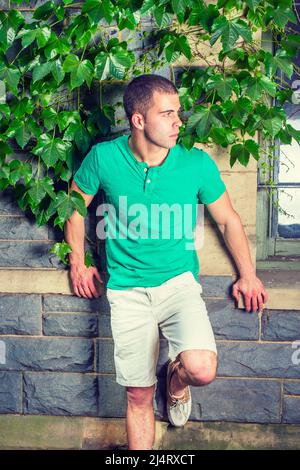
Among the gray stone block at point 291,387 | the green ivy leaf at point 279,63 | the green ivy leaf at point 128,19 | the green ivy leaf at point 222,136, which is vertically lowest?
the gray stone block at point 291,387

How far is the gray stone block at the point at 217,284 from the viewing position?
11.3ft

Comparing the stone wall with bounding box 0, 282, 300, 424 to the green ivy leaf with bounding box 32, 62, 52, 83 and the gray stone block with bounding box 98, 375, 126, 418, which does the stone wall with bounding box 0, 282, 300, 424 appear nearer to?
the gray stone block with bounding box 98, 375, 126, 418

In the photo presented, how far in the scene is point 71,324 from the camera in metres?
3.56

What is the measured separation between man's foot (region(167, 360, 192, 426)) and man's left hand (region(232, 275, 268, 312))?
1.55ft

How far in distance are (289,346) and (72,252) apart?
1152 mm

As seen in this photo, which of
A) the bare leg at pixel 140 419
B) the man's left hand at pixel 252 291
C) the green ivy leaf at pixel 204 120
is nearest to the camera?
the green ivy leaf at pixel 204 120

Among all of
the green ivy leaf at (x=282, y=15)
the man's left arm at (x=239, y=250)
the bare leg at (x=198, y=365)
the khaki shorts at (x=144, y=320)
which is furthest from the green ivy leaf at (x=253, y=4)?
the bare leg at (x=198, y=365)

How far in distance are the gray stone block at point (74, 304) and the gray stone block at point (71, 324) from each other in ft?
0.10

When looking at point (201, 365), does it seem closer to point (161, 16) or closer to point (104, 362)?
point (104, 362)

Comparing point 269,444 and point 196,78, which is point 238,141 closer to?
point 196,78

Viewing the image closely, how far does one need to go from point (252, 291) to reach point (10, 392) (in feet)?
4.42

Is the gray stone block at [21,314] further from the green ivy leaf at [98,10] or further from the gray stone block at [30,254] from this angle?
the green ivy leaf at [98,10]
